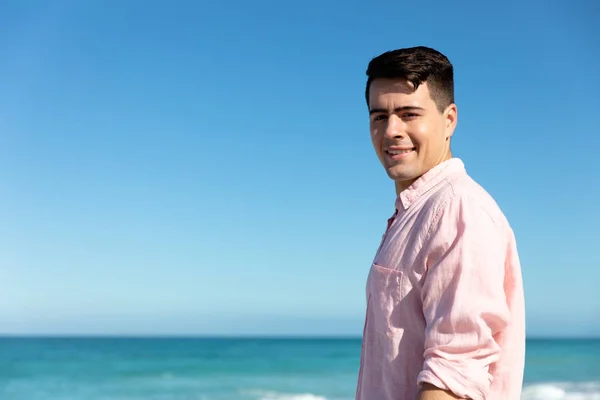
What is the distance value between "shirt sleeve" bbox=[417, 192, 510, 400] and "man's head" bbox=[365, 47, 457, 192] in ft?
0.79

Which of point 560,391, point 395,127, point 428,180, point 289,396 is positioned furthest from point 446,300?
point 560,391

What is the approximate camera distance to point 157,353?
29.9 m

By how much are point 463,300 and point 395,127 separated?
47cm

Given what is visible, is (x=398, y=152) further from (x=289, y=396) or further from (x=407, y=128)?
(x=289, y=396)

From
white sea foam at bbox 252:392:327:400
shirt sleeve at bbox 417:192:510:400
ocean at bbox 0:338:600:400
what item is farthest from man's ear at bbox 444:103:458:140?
white sea foam at bbox 252:392:327:400

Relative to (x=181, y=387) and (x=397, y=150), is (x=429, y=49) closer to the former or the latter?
(x=397, y=150)

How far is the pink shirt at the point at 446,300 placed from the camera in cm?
147

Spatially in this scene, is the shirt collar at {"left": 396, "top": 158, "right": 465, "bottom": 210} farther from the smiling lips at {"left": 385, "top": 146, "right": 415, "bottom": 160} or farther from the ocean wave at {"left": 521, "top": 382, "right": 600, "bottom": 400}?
the ocean wave at {"left": 521, "top": 382, "right": 600, "bottom": 400}

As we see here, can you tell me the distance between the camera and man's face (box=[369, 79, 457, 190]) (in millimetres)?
1736

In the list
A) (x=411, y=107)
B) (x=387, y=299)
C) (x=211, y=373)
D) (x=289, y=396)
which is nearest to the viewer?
(x=387, y=299)

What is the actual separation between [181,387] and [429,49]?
66.3 feet

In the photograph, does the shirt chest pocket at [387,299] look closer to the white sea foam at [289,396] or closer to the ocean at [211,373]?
the ocean at [211,373]

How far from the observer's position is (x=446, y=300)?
150 cm

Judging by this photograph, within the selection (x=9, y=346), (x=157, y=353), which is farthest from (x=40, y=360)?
(x=9, y=346)
